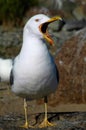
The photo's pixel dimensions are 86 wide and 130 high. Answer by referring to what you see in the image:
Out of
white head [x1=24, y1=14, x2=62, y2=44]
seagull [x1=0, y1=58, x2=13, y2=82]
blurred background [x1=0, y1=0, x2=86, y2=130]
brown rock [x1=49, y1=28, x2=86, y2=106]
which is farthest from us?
brown rock [x1=49, y1=28, x2=86, y2=106]

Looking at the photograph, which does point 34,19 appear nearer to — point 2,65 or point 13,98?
point 2,65

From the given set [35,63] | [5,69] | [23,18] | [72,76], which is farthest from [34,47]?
[23,18]

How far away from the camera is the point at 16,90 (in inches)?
293

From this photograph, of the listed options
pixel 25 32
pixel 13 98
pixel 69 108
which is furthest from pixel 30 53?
pixel 13 98

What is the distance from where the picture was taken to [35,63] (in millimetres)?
7082

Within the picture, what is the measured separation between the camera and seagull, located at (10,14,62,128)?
7.05m

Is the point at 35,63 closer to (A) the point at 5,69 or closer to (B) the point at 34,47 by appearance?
(B) the point at 34,47

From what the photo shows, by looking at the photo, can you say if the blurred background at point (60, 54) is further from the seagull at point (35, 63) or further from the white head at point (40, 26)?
the white head at point (40, 26)

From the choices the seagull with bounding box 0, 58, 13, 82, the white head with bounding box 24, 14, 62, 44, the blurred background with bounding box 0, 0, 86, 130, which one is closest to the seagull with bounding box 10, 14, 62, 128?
the white head with bounding box 24, 14, 62, 44

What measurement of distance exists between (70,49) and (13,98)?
62.4 inches

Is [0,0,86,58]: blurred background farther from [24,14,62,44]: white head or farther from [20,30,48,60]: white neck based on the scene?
[24,14,62,44]: white head

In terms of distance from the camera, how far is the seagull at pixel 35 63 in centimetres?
705

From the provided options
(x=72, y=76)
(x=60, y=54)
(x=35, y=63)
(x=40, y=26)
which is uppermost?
(x=40, y=26)

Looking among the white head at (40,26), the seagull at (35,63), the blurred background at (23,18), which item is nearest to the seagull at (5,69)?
the seagull at (35,63)
